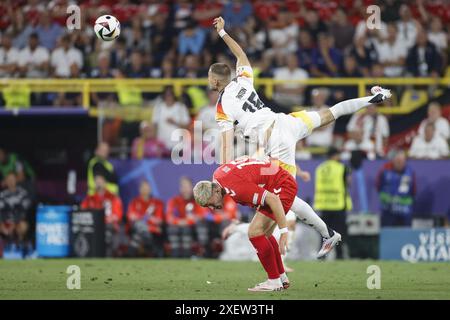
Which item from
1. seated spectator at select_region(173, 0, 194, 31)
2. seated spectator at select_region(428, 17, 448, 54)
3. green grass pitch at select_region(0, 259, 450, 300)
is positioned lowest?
green grass pitch at select_region(0, 259, 450, 300)

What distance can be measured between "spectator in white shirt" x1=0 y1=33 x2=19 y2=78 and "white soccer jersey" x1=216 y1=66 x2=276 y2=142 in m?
11.9

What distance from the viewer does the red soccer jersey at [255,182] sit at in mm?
12906

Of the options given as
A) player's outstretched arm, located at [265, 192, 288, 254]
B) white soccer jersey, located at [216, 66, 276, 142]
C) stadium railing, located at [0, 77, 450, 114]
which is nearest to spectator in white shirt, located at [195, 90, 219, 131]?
stadium railing, located at [0, 77, 450, 114]

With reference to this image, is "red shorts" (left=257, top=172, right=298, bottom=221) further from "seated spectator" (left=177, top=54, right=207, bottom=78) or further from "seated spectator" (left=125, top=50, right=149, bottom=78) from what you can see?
"seated spectator" (left=125, top=50, right=149, bottom=78)

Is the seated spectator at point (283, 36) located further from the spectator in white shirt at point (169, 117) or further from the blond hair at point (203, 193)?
the blond hair at point (203, 193)

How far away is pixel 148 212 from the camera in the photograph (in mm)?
22344

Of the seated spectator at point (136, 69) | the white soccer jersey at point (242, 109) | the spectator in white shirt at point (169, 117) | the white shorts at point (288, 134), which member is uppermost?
the seated spectator at point (136, 69)

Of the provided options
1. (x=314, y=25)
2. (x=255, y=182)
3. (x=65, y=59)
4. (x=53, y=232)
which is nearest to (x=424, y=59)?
(x=314, y=25)

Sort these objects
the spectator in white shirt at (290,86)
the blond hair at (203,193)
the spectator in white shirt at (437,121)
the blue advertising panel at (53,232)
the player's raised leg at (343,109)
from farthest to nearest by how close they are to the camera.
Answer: the spectator in white shirt at (290,86) → the spectator in white shirt at (437,121) → the blue advertising panel at (53,232) → the player's raised leg at (343,109) → the blond hair at (203,193)

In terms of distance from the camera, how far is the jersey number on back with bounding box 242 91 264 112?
1467cm

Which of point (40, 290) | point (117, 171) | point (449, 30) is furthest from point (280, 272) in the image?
point (449, 30)

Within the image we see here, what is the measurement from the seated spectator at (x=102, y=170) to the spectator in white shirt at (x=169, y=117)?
1236 millimetres

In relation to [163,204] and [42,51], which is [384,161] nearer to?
[163,204]

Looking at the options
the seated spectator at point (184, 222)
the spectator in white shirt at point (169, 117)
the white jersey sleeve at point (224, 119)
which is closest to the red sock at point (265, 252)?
the white jersey sleeve at point (224, 119)
